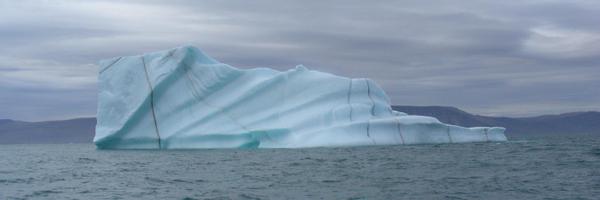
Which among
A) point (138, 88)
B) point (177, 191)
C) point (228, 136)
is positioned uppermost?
point (138, 88)

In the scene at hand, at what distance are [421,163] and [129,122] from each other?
44.5 feet

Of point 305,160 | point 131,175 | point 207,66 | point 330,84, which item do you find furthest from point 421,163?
point 207,66

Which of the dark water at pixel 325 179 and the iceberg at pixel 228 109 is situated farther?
the iceberg at pixel 228 109

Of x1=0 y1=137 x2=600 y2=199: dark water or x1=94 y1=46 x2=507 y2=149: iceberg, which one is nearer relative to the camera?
x1=0 y1=137 x2=600 y2=199: dark water

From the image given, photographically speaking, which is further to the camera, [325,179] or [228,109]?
[228,109]

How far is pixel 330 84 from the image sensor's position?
106ft

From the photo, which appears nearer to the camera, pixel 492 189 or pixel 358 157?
pixel 492 189

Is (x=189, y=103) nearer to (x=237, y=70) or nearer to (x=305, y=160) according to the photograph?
(x=237, y=70)

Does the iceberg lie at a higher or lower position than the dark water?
higher

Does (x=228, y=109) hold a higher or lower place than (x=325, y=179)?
higher

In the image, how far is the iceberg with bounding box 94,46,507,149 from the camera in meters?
31.1

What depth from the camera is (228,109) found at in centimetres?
3170

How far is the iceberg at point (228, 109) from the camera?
31.1 meters

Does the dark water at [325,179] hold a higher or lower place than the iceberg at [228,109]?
lower
